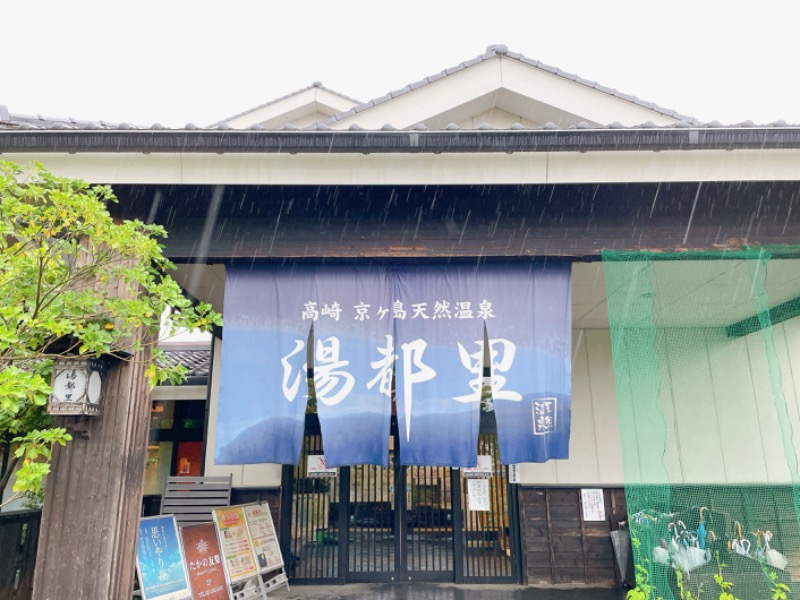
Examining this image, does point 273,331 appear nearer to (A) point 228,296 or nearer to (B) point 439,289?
(A) point 228,296

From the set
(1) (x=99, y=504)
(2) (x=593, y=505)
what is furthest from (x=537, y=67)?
(2) (x=593, y=505)

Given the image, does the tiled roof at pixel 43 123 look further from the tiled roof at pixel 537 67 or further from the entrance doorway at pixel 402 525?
the entrance doorway at pixel 402 525

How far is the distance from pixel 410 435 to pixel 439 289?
59.5 inches

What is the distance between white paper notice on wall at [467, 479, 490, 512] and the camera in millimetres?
8602

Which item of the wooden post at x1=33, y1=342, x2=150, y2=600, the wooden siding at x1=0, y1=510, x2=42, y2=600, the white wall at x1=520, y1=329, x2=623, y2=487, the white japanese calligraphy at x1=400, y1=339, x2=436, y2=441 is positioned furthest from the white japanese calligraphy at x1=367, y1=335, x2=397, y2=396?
the white wall at x1=520, y1=329, x2=623, y2=487

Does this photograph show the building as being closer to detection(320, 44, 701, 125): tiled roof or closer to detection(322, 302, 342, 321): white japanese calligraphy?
detection(320, 44, 701, 125): tiled roof

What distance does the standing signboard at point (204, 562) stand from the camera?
659 centimetres

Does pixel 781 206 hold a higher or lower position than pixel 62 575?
higher

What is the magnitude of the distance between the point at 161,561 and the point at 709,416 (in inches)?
328

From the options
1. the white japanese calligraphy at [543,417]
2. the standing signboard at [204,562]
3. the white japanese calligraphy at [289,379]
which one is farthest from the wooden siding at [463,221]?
the standing signboard at [204,562]

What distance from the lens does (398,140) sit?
4.54 m

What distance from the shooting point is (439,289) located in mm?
5430

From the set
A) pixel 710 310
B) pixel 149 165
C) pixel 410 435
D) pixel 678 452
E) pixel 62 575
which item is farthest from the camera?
pixel 678 452

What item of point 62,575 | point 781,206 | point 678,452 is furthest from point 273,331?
point 678,452
